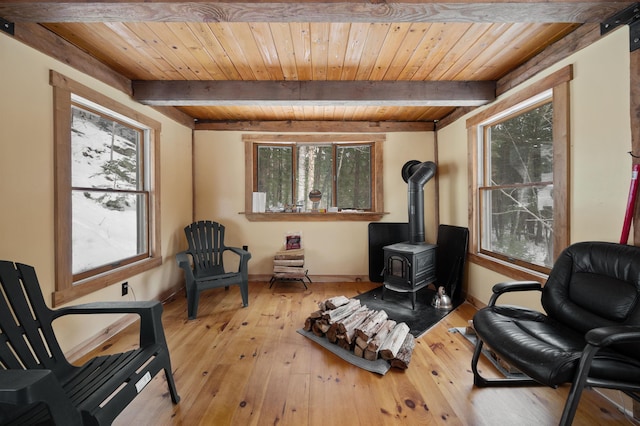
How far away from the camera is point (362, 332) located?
213cm

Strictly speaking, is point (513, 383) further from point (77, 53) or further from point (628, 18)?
point (77, 53)

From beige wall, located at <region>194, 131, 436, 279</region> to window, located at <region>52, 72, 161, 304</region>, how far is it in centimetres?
90

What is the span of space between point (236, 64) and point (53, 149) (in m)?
1.54

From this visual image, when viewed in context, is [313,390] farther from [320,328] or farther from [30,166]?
[30,166]

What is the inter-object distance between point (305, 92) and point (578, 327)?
9.18ft

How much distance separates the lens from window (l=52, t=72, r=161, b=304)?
79.7 inches

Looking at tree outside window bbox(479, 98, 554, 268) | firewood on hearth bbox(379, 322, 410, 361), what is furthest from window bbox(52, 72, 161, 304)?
tree outside window bbox(479, 98, 554, 268)

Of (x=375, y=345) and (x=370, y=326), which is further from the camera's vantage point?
(x=370, y=326)

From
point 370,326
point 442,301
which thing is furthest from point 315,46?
point 442,301

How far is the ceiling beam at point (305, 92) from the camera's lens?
2762mm

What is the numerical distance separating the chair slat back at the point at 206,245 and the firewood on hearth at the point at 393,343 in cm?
218

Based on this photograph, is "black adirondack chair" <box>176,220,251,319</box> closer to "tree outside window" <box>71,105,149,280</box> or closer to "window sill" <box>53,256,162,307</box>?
"window sill" <box>53,256,162,307</box>

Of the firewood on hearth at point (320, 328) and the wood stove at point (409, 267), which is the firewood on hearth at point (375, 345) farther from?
the wood stove at point (409, 267)

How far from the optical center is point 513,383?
1.78 meters
